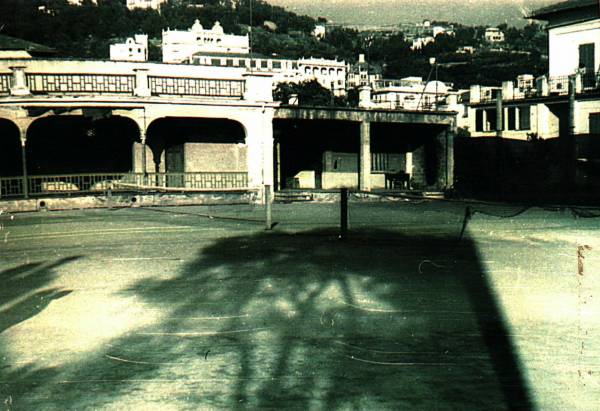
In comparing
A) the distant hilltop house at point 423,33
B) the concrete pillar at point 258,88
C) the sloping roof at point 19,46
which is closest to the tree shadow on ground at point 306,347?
the concrete pillar at point 258,88

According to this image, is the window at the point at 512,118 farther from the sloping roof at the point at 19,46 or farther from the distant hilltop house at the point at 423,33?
the distant hilltop house at the point at 423,33

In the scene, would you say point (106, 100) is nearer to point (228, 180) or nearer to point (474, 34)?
point (228, 180)

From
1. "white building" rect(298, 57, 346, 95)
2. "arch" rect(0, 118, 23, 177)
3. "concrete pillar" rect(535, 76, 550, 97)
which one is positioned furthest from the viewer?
"white building" rect(298, 57, 346, 95)

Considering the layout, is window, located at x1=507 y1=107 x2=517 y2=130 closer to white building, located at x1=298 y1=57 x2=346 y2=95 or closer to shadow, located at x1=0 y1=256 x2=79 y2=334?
shadow, located at x1=0 y1=256 x2=79 y2=334

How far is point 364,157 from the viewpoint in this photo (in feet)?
102

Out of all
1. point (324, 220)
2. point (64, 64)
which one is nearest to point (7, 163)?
point (64, 64)

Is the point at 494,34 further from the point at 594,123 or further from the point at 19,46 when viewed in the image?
the point at 19,46

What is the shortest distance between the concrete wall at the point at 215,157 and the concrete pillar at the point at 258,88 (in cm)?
216

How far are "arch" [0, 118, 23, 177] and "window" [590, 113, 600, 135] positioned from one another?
33204 mm

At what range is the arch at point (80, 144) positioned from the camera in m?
27.1

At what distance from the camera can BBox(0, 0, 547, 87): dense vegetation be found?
3949 inches

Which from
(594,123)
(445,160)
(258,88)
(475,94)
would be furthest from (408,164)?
(475,94)

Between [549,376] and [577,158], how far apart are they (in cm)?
3783

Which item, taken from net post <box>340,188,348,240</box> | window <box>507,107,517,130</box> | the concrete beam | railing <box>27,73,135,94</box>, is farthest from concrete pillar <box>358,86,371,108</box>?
window <box>507,107,517,130</box>
